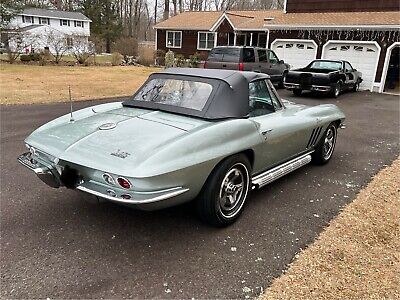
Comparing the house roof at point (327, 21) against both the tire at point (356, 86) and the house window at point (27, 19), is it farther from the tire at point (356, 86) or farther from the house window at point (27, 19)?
the house window at point (27, 19)

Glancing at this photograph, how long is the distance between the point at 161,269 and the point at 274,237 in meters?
1.17

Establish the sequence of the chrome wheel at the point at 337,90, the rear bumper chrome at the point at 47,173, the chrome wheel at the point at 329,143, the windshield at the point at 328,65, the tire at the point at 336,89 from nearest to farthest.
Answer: the rear bumper chrome at the point at 47,173 < the chrome wheel at the point at 329,143 < the tire at the point at 336,89 < the chrome wheel at the point at 337,90 < the windshield at the point at 328,65

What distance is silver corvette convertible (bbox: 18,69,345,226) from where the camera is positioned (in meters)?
2.68

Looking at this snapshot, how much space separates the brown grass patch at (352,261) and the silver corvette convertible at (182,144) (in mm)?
869

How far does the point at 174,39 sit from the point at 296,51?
13.3 metres

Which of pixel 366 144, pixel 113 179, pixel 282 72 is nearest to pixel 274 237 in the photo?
pixel 113 179

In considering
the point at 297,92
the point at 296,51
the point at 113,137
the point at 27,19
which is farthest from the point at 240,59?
the point at 27,19

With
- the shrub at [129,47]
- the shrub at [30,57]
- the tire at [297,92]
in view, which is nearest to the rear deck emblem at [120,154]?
the tire at [297,92]

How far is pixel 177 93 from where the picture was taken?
3857mm

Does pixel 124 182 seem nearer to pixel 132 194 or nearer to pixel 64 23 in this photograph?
pixel 132 194

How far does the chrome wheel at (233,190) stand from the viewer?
332cm

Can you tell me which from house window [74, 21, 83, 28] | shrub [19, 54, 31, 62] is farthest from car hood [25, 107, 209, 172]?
house window [74, 21, 83, 28]

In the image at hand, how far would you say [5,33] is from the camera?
2469 cm

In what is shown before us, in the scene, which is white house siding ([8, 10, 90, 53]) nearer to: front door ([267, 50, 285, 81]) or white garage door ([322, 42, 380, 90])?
front door ([267, 50, 285, 81])
